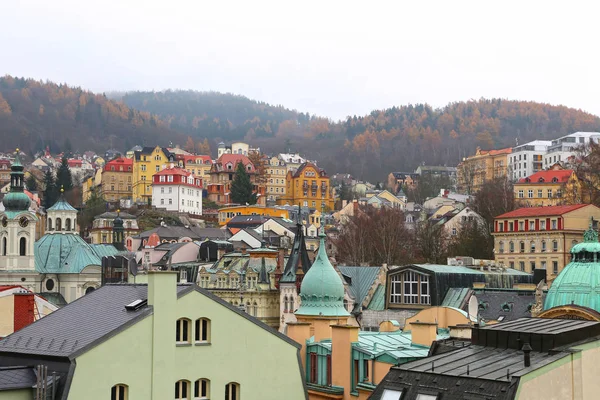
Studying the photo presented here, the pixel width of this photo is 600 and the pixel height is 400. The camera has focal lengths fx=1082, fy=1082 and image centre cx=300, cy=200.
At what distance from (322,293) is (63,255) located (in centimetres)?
5315

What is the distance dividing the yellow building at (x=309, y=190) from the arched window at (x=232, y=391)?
15807 cm

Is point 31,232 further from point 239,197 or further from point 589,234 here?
point 239,197

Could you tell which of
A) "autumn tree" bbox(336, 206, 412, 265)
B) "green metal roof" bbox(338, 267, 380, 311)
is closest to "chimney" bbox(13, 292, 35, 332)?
"green metal roof" bbox(338, 267, 380, 311)

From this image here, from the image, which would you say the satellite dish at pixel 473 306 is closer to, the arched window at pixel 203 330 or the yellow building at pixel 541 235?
the yellow building at pixel 541 235

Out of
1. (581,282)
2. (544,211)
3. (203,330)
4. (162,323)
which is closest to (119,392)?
(162,323)

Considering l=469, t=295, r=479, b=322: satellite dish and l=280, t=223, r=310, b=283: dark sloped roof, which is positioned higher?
l=280, t=223, r=310, b=283: dark sloped roof

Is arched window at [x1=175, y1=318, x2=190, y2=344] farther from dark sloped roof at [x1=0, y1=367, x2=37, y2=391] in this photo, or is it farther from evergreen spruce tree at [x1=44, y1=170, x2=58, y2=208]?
evergreen spruce tree at [x1=44, y1=170, x2=58, y2=208]

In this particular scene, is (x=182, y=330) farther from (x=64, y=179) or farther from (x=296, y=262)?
(x=64, y=179)

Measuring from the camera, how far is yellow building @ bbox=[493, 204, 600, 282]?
97188 millimetres

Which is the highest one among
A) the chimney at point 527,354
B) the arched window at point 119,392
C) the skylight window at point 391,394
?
the chimney at point 527,354

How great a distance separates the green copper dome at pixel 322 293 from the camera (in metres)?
49.0

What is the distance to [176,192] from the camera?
162500mm

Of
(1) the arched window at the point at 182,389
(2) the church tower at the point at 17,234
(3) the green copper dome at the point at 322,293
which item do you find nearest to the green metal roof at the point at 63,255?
(2) the church tower at the point at 17,234

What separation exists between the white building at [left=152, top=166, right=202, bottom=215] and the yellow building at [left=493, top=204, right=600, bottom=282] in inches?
2662
